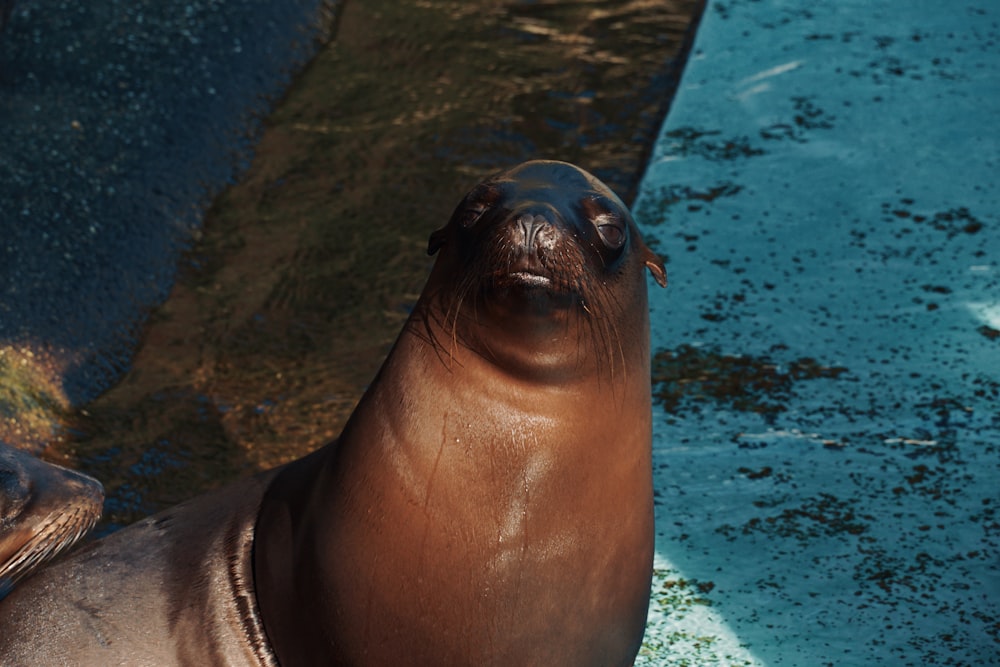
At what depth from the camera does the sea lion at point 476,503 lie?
2516 mm

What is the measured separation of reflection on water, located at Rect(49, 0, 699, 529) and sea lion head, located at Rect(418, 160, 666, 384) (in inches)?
69.3

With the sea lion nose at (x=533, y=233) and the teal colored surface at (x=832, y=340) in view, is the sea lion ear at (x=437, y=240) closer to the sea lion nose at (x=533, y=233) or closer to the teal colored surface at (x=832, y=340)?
the sea lion nose at (x=533, y=233)

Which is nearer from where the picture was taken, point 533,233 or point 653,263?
point 533,233

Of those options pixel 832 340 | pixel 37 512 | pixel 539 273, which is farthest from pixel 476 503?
pixel 832 340

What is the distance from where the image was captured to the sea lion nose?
8.05 ft

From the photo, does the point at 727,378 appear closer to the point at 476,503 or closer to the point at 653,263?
the point at 653,263

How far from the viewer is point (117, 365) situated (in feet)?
15.6

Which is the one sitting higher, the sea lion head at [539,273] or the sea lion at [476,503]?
the sea lion head at [539,273]

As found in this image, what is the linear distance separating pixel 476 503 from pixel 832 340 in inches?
92.3

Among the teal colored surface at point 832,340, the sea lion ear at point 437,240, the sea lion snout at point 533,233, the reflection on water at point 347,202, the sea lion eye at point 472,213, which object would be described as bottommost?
the teal colored surface at point 832,340

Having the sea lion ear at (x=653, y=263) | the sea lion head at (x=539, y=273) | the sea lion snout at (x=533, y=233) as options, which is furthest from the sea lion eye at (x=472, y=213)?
the sea lion ear at (x=653, y=263)

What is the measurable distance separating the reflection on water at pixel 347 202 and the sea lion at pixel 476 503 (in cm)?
130

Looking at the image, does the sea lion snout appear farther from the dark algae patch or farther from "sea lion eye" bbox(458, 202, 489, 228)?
the dark algae patch

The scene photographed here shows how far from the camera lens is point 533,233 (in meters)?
2.46
